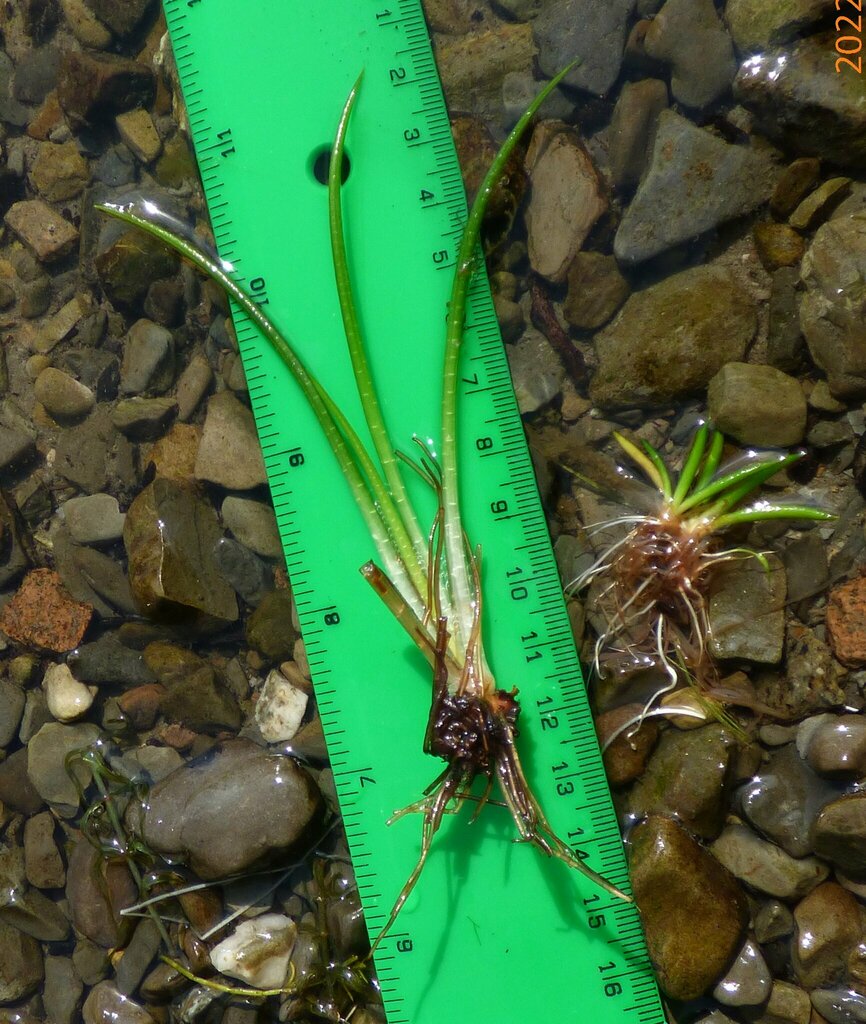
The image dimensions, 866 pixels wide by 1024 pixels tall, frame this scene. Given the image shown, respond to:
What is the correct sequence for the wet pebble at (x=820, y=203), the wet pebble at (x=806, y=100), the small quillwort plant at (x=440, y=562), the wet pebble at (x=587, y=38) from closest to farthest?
the small quillwort plant at (x=440, y=562)
the wet pebble at (x=806, y=100)
the wet pebble at (x=820, y=203)
the wet pebble at (x=587, y=38)

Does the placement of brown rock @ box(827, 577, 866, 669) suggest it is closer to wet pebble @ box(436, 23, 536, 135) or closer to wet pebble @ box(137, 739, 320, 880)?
wet pebble @ box(137, 739, 320, 880)

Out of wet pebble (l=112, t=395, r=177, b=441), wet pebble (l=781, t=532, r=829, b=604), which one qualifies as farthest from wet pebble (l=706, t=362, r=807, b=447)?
wet pebble (l=112, t=395, r=177, b=441)

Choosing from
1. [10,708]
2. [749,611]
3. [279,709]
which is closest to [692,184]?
[749,611]

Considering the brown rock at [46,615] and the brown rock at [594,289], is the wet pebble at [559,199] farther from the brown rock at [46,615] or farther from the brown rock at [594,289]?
the brown rock at [46,615]

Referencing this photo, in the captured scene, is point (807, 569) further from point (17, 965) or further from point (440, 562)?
point (17, 965)

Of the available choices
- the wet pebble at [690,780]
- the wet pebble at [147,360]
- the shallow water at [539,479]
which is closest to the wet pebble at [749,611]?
the shallow water at [539,479]

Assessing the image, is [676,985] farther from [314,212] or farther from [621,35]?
[621,35]
